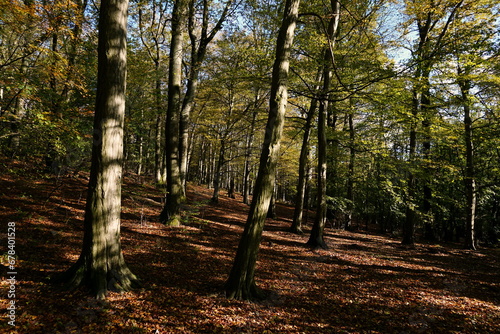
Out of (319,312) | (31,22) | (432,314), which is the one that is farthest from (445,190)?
(31,22)

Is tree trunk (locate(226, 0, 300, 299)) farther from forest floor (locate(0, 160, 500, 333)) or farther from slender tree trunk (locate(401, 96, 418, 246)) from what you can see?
slender tree trunk (locate(401, 96, 418, 246))

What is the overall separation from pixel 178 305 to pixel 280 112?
3.88 metres

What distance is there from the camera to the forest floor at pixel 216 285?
366 centimetres

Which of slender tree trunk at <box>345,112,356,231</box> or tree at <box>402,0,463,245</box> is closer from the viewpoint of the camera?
tree at <box>402,0,463,245</box>

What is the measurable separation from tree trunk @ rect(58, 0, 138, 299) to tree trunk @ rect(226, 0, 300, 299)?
2272 mm

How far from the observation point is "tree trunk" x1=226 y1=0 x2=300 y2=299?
450 centimetres

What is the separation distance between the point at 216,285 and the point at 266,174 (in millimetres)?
2671

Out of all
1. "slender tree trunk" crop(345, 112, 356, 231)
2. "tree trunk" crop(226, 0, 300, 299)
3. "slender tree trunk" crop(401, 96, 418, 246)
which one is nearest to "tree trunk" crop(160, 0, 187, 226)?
"tree trunk" crop(226, 0, 300, 299)

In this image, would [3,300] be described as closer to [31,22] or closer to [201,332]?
[201,332]

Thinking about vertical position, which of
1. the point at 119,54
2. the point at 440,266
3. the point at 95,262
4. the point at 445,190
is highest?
the point at 119,54

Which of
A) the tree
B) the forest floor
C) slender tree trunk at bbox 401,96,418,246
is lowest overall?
the forest floor

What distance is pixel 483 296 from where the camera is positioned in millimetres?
6645

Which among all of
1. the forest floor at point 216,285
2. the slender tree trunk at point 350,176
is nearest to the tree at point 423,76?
the slender tree trunk at point 350,176

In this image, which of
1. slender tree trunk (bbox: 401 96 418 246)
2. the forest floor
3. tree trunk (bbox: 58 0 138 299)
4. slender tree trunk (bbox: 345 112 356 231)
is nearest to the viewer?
the forest floor
